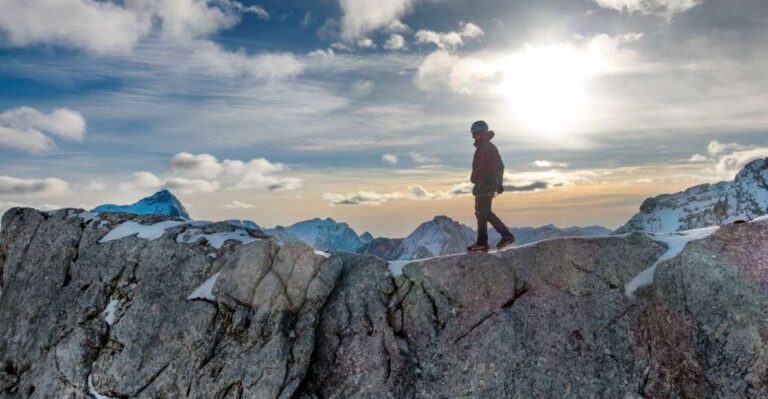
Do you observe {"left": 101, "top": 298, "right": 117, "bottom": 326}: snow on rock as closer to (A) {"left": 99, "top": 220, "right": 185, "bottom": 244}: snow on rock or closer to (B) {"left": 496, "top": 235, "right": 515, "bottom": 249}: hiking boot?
(A) {"left": 99, "top": 220, "right": 185, "bottom": 244}: snow on rock

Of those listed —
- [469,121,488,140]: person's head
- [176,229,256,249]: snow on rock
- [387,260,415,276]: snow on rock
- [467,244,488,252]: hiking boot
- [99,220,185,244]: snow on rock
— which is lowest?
[387,260,415,276]: snow on rock

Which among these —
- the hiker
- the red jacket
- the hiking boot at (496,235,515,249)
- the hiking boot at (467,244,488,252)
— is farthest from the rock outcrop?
the red jacket

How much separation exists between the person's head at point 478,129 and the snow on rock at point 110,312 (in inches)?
758

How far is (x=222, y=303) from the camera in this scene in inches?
789

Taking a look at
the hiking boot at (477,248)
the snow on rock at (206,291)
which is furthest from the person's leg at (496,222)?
the snow on rock at (206,291)

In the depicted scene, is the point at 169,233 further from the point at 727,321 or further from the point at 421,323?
the point at 727,321

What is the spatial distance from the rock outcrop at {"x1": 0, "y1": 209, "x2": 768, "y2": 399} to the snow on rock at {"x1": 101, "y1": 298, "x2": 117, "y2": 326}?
0.06 meters

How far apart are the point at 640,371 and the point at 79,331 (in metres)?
23.9

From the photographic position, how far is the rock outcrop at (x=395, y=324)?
682 inches

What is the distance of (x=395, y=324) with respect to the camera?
1997cm

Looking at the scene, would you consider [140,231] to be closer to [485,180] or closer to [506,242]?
[485,180]

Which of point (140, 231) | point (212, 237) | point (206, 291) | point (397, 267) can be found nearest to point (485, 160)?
point (397, 267)

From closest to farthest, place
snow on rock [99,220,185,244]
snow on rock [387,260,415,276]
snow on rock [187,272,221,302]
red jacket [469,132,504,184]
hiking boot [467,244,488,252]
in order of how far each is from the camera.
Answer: snow on rock [187,272,221,302]
snow on rock [387,260,415,276]
red jacket [469,132,504,184]
hiking boot [467,244,488,252]
snow on rock [99,220,185,244]

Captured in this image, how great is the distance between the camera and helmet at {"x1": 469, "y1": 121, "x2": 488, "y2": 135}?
23453mm
